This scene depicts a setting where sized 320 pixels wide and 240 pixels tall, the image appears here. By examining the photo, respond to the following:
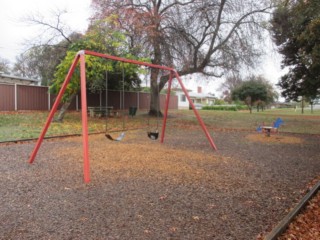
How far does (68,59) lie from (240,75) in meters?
10.4

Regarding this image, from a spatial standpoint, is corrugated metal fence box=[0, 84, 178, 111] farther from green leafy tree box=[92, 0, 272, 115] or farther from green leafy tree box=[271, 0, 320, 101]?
green leafy tree box=[271, 0, 320, 101]

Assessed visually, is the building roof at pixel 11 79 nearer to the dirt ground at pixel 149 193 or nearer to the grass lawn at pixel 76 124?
the grass lawn at pixel 76 124

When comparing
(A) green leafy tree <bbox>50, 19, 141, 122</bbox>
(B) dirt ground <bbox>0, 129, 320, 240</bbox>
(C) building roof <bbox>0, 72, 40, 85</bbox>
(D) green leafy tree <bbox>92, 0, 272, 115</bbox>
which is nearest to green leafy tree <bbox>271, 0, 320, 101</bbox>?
(D) green leafy tree <bbox>92, 0, 272, 115</bbox>

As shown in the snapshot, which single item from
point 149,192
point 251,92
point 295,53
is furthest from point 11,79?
point 251,92

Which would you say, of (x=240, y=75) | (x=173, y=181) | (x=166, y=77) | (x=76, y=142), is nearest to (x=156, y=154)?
(x=173, y=181)

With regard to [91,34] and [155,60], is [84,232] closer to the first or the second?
[91,34]

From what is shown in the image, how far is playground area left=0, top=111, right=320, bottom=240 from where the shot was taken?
2.96 m

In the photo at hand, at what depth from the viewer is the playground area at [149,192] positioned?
2.96 m

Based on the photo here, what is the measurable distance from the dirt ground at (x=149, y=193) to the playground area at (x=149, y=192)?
0.04 ft

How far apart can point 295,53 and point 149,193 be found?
65.0 feet

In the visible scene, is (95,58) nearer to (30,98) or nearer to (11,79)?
(30,98)

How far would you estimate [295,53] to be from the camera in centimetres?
2023

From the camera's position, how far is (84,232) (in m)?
2.84

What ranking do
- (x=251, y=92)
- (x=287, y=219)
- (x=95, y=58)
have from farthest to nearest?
(x=251, y=92) → (x=95, y=58) → (x=287, y=219)
